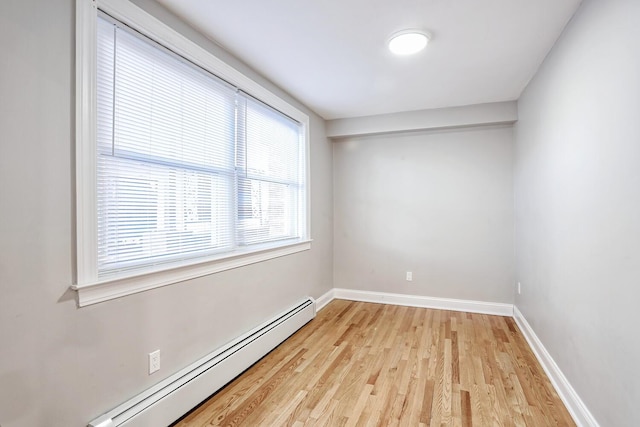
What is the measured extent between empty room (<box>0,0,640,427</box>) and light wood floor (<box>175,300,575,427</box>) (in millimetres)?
18

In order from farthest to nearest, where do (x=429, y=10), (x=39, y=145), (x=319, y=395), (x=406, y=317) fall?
(x=406, y=317)
(x=319, y=395)
(x=429, y=10)
(x=39, y=145)

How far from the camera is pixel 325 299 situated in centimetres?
429

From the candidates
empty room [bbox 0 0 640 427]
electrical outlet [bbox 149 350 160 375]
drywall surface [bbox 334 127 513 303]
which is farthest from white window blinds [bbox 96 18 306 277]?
drywall surface [bbox 334 127 513 303]

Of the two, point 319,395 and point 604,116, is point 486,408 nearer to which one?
point 319,395

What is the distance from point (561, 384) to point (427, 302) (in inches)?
79.2

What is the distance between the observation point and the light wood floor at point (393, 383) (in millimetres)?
1938

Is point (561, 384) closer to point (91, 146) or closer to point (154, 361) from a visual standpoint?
point (154, 361)

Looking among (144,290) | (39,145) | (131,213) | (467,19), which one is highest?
(467,19)

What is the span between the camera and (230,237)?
2521 millimetres

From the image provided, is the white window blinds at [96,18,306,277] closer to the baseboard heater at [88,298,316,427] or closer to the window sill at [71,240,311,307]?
the window sill at [71,240,311,307]

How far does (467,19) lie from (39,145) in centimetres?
246

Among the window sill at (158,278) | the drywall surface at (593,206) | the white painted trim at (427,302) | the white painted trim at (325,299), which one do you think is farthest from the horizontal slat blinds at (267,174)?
the drywall surface at (593,206)

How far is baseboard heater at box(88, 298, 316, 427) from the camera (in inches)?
63.6

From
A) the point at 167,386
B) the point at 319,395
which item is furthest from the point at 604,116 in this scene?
the point at 167,386
